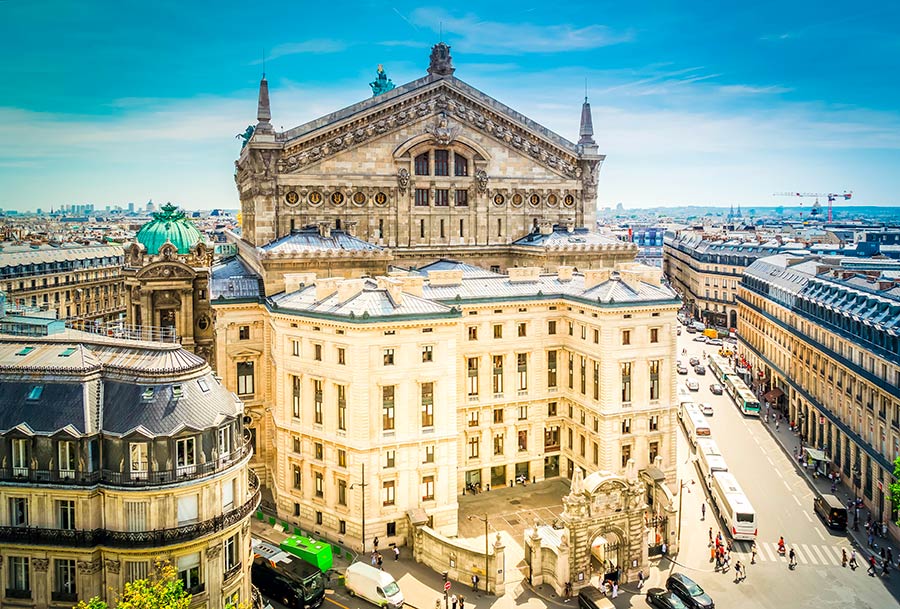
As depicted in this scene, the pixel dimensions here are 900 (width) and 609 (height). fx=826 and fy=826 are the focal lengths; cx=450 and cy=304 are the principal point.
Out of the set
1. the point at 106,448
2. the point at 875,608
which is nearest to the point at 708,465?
the point at 875,608

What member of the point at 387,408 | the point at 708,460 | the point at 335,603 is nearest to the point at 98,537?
the point at 335,603

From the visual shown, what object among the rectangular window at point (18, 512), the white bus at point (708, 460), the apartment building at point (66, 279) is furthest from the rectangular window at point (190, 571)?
the apartment building at point (66, 279)

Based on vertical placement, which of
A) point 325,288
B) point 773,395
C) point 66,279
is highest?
point 325,288

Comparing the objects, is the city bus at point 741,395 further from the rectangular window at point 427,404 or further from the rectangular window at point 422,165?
the rectangular window at point 427,404

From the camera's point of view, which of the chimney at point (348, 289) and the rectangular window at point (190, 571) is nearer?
the rectangular window at point (190, 571)

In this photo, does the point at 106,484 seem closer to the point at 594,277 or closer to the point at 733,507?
the point at 594,277

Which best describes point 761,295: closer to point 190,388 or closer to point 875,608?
point 875,608
